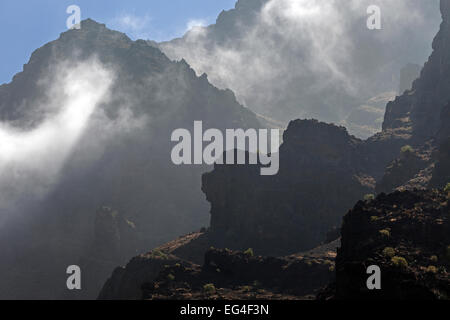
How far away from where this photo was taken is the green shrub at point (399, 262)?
53094 millimetres

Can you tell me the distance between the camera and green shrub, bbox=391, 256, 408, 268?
53.1 m

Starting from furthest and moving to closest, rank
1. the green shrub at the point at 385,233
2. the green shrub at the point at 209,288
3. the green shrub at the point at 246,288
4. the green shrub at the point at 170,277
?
the green shrub at the point at 170,277 < the green shrub at the point at 246,288 < the green shrub at the point at 209,288 < the green shrub at the point at 385,233

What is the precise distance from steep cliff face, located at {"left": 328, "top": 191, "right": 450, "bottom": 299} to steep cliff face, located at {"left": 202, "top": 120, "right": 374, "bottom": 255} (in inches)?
3456

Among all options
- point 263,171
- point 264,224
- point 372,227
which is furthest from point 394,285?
point 263,171

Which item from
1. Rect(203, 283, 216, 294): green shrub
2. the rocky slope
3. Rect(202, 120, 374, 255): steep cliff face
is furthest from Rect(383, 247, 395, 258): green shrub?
Rect(202, 120, 374, 255): steep cliff face

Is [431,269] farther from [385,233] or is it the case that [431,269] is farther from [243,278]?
[243,278]

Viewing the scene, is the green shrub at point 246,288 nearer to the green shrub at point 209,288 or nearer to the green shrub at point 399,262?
the green shrub at point 209,288

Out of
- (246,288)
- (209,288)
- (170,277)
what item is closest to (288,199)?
(246,288)

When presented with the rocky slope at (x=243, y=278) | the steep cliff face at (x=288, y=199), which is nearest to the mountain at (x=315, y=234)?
the rocky slope at (x=243, y=278)

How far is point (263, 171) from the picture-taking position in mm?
193500

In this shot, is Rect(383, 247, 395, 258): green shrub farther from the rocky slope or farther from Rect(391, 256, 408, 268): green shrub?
the rocky slope

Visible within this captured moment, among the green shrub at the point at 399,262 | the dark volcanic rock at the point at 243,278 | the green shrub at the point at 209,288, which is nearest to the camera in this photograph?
the green shrub at the point at 399,262

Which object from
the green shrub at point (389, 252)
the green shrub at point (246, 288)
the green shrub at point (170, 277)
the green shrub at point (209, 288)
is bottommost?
the green shrub at point (246, 288)
